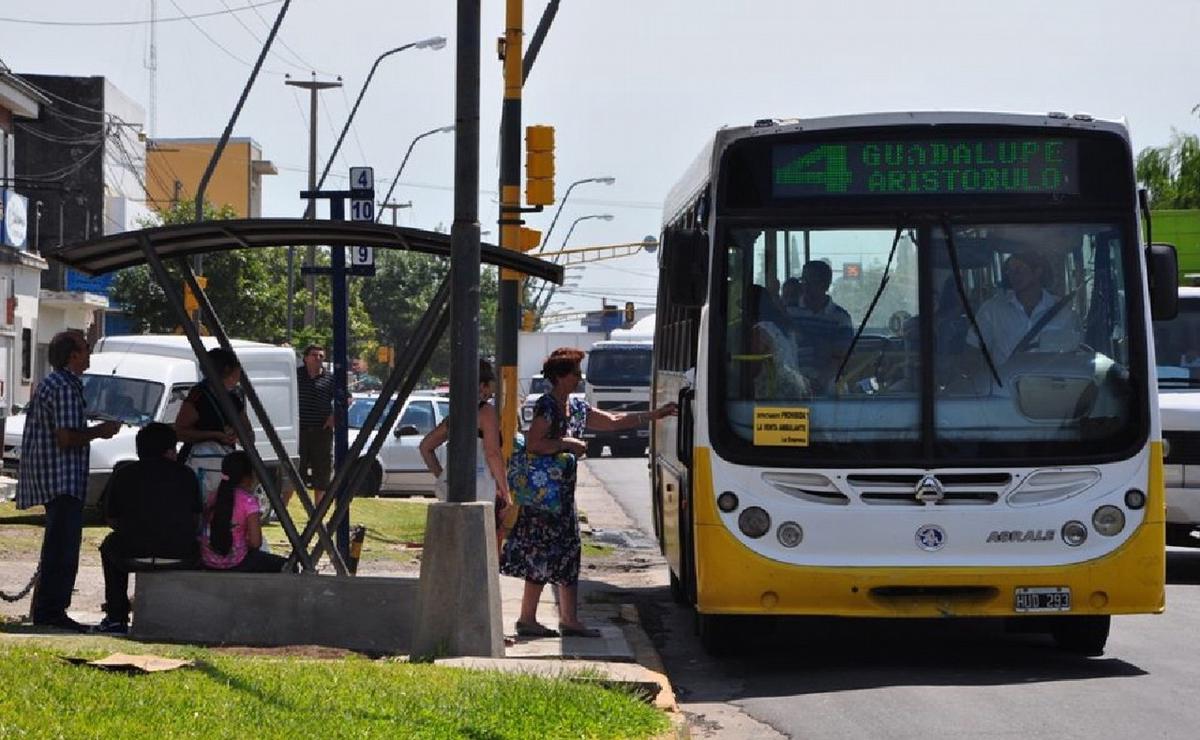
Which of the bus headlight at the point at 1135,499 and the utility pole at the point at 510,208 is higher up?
the utility pole at the point at 510,208

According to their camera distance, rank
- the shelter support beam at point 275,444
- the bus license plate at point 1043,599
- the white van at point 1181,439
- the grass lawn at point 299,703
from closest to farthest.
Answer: the grass lawn at point 299,703
the bus license plate at point 1043,599
the shelter support beam at point 275,444
the white van at point 1181,439

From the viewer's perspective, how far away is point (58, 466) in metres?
12.1

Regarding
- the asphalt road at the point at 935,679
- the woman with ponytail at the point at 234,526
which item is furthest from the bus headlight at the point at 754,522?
the woman with ponytail at the point at 234,526

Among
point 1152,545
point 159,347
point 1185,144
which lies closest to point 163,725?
point 1152,545

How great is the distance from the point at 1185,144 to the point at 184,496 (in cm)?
4061

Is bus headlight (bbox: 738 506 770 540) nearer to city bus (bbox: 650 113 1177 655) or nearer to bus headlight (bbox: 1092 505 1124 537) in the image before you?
city bus (bbox: 650 113 1177 655)

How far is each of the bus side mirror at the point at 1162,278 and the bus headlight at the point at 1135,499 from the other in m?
1.04

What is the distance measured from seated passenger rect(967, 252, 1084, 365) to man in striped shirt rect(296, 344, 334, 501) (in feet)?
37.7

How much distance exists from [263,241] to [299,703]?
4629 mm

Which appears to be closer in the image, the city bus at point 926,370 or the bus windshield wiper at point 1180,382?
the city bus at point 926,370

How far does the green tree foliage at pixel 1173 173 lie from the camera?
1889 inches

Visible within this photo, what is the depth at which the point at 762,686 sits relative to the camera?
1145 centimetres

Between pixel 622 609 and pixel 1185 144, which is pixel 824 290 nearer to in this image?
pixel 622 609

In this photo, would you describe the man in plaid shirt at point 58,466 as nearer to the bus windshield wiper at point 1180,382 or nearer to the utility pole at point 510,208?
the utility pole at point 510,208
